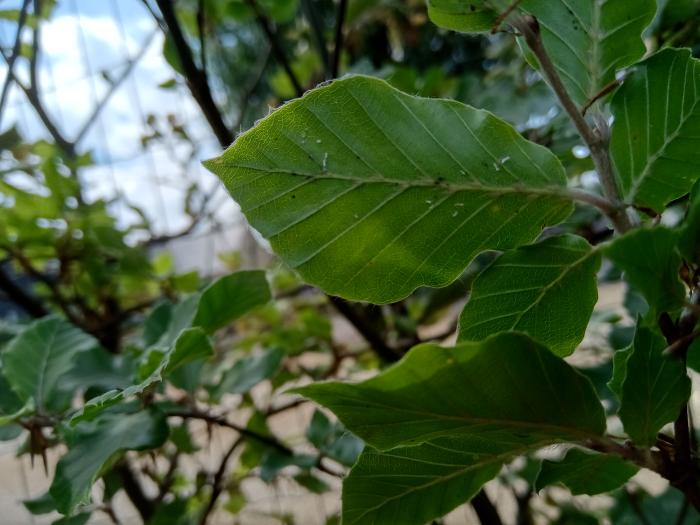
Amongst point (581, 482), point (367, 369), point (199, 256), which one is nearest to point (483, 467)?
point (581, 482)

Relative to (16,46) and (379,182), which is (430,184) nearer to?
(379,182)

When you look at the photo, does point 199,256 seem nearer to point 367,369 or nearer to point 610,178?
point 367,369

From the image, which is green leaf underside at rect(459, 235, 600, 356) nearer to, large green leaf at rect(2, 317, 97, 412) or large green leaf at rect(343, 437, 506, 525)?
large green leaf at rect(343, 437, 506, 525)

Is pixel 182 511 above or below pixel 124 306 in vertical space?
below

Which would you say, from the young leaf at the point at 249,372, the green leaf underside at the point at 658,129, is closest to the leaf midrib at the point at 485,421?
the green leaf underside at the point at 658,129

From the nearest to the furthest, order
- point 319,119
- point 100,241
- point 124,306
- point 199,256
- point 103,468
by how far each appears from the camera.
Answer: point 319,119
point 103,468
point 100,241
point 124,306
point 199,256

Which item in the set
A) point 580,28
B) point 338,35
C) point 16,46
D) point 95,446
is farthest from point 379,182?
point 16,46

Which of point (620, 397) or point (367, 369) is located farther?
point (367, 369)
